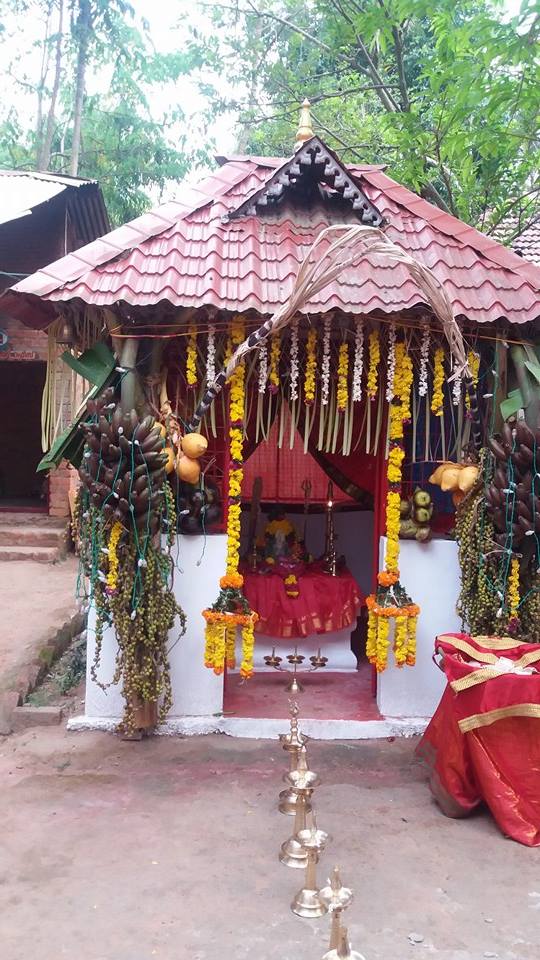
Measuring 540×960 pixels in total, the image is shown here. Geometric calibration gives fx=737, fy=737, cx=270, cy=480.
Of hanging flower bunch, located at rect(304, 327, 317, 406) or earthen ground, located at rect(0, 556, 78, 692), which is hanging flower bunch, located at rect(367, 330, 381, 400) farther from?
earthen ground, located at rect(0, 556, 78, 692)

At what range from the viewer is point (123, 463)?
471cm

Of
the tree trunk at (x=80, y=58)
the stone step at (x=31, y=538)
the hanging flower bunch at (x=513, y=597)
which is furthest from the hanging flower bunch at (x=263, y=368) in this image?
the tree trunk at (x=80, y=58)

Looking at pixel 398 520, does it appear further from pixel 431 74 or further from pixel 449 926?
pixel 431 74

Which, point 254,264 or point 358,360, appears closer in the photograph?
point 358,360

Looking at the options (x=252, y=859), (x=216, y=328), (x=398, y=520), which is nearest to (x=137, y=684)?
(x=252, y=859)

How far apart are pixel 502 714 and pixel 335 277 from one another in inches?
104

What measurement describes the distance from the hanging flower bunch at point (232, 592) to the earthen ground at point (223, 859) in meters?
0.68

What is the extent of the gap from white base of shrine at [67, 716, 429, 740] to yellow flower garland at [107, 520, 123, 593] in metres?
1.14

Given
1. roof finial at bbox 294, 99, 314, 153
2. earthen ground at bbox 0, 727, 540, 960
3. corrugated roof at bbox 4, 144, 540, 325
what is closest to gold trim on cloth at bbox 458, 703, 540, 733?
earthen ground at bbox 0, 727, 540, 960

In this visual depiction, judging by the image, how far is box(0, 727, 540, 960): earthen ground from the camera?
315 cm

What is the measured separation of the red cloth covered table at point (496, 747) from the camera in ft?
13.1

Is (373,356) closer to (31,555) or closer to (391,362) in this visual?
(391,362)

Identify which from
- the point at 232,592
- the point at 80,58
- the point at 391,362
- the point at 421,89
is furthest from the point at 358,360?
the point at 80,58

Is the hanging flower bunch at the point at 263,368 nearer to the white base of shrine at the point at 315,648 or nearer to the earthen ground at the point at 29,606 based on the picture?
the white base of shrine at the point at 315,648
